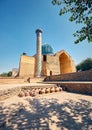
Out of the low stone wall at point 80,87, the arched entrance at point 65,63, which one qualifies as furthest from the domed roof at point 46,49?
the low stone wall at point 80,87

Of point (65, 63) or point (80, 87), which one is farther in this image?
point (65, 63)

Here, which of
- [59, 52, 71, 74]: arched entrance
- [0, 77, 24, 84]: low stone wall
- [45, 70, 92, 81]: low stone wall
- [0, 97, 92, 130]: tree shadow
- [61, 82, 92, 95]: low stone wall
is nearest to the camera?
[0, 97, 92, 130]: tree shadow

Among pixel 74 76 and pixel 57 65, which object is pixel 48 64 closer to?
pixel 57 65

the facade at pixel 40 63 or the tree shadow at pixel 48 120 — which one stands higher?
the facade at pixel 40 63

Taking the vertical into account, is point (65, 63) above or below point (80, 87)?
above

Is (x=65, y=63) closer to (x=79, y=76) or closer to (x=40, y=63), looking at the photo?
(x=40, y=63)

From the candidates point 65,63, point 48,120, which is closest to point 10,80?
point 48,120

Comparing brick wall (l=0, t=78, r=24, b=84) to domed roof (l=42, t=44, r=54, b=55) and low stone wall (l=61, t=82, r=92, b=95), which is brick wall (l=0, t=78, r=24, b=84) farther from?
domed roof (l=42, t=44, r=54, b=55)

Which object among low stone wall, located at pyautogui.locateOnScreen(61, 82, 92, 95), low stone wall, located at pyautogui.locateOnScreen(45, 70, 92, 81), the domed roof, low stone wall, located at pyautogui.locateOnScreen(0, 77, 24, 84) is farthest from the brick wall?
the domed roof

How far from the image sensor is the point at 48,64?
27.0 m

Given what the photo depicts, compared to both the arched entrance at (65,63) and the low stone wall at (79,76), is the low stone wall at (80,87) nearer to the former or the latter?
the low stone wall at (79,76)

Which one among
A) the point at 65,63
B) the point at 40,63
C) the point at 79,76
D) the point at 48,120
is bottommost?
the point at 48,120

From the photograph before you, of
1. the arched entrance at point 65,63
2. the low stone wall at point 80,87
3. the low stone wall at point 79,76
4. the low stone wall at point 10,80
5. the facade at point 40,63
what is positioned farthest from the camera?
the arched entrance at point 65,63

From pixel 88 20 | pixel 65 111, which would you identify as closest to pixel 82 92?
pixel 65 111
